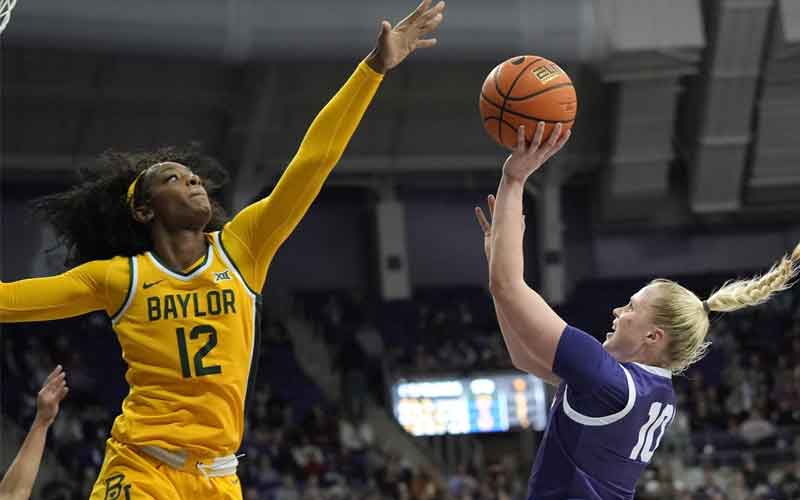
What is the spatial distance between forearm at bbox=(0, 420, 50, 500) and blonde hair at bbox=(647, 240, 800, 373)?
214cm

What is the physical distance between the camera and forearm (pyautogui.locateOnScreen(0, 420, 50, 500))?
4.46m

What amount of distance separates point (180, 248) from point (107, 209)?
0.38 meters

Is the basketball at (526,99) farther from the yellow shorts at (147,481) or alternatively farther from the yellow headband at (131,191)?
the yellow shorts at (147,481)

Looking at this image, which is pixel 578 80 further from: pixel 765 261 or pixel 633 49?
pixel 765 261

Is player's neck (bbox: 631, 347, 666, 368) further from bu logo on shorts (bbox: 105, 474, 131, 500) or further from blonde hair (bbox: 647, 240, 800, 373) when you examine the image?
bu logo on shorts (bbox: 105, 474, 131, 500)

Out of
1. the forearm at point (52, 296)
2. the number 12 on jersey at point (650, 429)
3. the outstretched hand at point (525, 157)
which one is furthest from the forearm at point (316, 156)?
the number 12 on jersey at point (650, 429)

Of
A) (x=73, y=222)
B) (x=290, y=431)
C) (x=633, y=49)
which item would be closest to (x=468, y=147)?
(x=633, y=49)

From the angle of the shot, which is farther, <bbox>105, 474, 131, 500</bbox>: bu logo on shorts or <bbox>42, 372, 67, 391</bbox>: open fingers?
<bbox>42, 372, 67, 391</bbox>: open fingers

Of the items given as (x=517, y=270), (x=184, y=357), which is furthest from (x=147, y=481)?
(x=517, y=270)

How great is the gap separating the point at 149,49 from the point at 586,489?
13317mm

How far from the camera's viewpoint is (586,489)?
3.70 metres

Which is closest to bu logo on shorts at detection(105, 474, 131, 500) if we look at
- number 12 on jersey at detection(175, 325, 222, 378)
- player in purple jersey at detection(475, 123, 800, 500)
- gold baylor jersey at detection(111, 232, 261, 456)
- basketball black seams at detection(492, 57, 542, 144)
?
gold baylor jersey at detection(111, 232, 261, 456)

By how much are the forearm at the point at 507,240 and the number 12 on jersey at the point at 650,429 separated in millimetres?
585

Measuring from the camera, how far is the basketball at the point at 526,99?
4137mm
